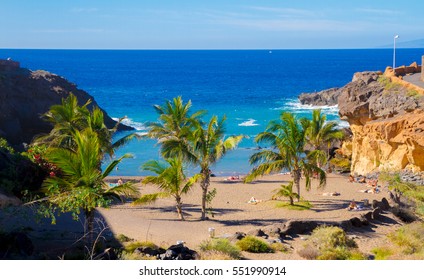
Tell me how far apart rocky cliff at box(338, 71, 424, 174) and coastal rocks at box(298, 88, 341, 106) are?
34.1 meters

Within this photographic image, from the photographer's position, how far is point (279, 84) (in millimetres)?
116688

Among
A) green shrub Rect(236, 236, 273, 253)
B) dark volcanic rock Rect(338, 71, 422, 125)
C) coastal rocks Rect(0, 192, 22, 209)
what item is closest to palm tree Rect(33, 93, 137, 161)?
coastal rocks Rect(0, 192, 22, 209)

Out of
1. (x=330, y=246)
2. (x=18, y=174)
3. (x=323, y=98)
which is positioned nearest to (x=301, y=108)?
(x=323, y=98)

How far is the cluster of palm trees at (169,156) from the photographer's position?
14203mm

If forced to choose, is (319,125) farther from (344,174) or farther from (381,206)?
(381,206)

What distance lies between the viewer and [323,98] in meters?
75.8

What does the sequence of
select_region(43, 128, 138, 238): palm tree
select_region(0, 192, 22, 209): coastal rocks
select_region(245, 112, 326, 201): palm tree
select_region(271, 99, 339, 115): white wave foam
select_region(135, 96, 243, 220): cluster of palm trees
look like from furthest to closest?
select_region(271, 99, 339, 115): white wave foam < select_region(245, 112, 326, 201): palm tree < select_region(135, 96, 243, 220): cluster of palm trees < select_region(0, 192, 22, 209): coastal rocks < select_region(43, 128, 138, 238): palm tree

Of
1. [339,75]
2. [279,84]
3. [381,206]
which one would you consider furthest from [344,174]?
[339,75]

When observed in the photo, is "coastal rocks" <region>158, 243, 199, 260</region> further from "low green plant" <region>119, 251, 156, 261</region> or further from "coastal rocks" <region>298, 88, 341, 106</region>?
"coastal rocks" <region>298, 88, 341, 106</region>

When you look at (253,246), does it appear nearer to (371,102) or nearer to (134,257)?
(134,257)

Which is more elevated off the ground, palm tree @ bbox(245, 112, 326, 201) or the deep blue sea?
the deep blue sea

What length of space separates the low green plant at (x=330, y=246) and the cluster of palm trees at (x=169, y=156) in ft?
15.9

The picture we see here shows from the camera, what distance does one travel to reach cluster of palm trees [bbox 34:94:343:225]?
14.2 metres

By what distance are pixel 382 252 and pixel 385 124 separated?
17.3 metres
